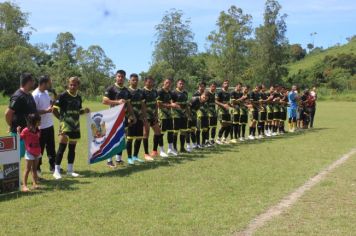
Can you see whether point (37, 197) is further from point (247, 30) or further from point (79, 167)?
point (247, 30)

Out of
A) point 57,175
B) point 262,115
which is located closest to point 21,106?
point 57,175

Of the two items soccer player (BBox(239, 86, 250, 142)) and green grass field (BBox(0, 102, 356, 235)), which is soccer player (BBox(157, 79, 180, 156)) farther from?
soccer player (BBox(239, 86, 250, 142))

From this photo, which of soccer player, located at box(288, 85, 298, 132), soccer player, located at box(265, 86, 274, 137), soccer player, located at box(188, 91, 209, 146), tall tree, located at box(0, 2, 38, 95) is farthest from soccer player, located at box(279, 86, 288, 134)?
tall tree, located at box(0, 2, 38, 95)

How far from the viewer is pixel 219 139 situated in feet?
55.8

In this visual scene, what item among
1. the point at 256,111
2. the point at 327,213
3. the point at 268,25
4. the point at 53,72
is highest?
the point at 268,25

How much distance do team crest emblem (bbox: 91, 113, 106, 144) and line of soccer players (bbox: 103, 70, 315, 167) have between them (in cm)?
52

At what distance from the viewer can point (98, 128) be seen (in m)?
11.1

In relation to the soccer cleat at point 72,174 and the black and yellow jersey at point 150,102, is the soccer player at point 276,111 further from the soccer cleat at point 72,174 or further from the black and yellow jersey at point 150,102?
the soccer cleat at point 72,174

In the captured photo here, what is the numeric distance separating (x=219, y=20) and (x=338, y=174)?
65.0 m

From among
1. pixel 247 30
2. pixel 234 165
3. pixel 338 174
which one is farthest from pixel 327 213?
pixel 247 30

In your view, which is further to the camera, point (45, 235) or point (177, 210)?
point (177, 210)

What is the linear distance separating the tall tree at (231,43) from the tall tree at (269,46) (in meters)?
2.36

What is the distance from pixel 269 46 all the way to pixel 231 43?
21.6 feet

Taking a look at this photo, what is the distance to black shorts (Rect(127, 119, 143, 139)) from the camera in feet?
39.7
